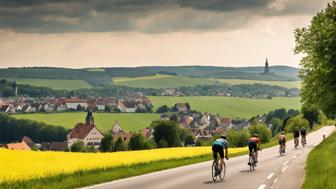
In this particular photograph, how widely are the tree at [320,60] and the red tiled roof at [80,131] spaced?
124 meters

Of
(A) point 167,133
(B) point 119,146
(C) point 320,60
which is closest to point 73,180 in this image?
(C) point 320,60

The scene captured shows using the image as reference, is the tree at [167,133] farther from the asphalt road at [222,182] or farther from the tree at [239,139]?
the asphalt road at [222,182]

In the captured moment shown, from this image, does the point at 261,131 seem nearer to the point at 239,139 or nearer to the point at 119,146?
the point at 239,139

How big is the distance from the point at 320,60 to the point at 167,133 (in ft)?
259

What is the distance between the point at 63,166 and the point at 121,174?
5087mm

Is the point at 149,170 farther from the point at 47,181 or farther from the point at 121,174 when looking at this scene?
the point at 47,181

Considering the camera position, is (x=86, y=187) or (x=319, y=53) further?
(x=319, y=53)

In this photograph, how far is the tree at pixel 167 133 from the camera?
120 meters

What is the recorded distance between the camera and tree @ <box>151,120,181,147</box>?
4722 inches

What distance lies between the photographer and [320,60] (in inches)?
1727

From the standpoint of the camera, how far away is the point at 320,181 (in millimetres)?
18016

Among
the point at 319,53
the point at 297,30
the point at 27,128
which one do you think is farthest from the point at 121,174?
the point at 27,128

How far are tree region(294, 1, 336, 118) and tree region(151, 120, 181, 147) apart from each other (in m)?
64.1

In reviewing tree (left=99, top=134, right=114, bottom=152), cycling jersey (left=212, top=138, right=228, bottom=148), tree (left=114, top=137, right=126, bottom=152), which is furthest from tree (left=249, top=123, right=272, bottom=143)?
cycling jersey (left=212, top=138, right=228, bottom=148)
